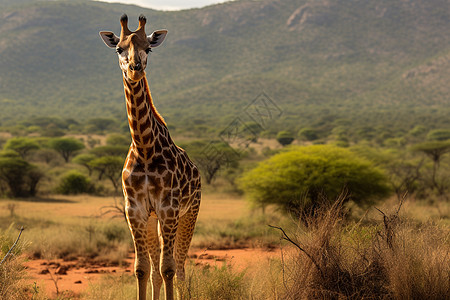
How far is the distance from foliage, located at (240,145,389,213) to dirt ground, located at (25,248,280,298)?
2.93 meters

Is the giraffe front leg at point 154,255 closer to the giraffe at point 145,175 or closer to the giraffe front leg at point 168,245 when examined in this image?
the giraffe at point 145,175

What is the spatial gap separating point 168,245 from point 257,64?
89.1 metres

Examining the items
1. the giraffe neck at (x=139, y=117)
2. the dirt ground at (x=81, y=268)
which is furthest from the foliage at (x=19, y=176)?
the giraffe neck at (x=139, y=117)

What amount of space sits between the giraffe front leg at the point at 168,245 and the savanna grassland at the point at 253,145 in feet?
1.49

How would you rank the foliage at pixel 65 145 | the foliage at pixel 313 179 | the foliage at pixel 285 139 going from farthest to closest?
the foliage at pixel 285 139
the foliage at pixel 65 145
the foliage at pixel 313 179

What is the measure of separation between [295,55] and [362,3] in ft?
92.9

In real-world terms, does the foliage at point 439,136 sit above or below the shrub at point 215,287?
below

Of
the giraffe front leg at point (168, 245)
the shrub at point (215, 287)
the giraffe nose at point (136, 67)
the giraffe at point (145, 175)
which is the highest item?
the giraffe nose at point (136, 67)

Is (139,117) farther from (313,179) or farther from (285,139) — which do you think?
(285,139)

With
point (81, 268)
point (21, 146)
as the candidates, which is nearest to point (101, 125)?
point (21, 146)

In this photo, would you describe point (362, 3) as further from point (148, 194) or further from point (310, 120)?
point (148, 194)

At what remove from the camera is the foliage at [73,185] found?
24.0 metres

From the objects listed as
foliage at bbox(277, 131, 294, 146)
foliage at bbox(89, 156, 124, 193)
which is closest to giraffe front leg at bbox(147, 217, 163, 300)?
foliage at bbox(89, 156, 124, 193)

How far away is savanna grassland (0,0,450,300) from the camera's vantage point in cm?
573
